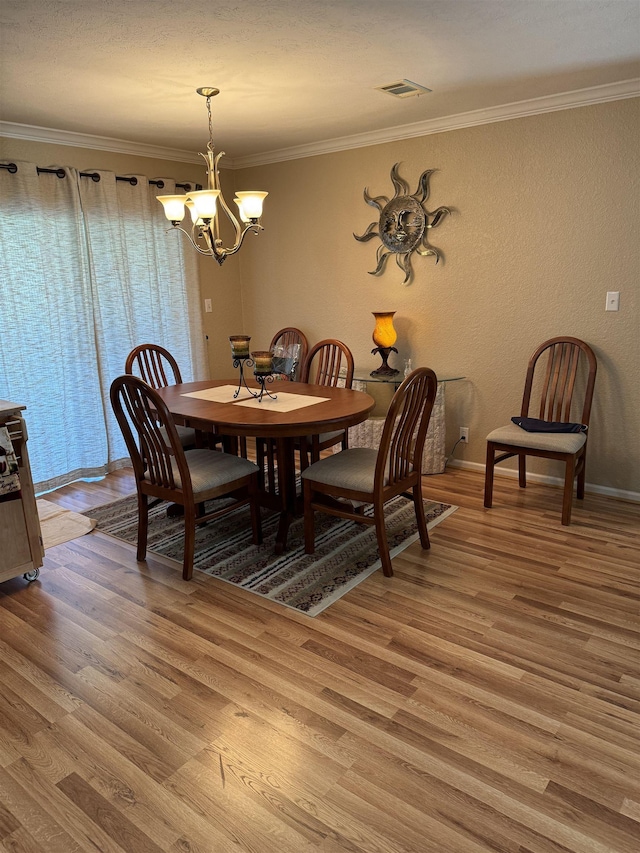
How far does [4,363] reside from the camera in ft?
12.9

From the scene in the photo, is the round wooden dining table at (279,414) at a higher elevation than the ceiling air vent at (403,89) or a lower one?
lower

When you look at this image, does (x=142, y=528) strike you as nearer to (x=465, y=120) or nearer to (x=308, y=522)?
(x=308, y=522)

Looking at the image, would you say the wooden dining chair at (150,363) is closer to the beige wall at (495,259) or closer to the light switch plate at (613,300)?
the beige wall at (495,259)

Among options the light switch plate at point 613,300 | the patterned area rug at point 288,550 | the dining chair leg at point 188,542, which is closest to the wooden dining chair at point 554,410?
the light switch plate at point 613,300

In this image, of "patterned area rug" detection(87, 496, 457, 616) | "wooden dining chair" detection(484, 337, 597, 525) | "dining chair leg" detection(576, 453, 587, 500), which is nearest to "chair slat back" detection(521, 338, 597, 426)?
"wooden dining chair" detection(484, 337, 597, 525)

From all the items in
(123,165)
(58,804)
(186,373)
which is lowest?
(58,804)

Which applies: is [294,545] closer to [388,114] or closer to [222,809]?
[222,809]

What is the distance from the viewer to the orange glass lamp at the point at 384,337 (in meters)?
4.35

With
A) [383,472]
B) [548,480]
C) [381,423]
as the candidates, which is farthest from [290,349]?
[383,472]

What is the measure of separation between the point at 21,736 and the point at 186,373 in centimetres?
347

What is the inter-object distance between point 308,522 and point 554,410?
1.86m

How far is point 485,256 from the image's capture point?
4070mm

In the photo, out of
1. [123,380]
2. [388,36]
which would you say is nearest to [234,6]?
[388,36]

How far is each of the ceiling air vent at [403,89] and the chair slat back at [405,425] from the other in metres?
1.57
